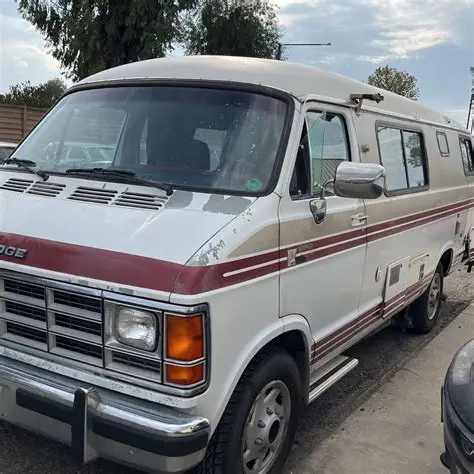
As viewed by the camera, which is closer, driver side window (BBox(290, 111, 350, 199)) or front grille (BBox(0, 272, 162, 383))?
front grille (BBox(0, 272, 162, 383))

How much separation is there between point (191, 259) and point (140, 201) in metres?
0.64

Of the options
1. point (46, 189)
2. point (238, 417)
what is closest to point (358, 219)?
point (238, 417)

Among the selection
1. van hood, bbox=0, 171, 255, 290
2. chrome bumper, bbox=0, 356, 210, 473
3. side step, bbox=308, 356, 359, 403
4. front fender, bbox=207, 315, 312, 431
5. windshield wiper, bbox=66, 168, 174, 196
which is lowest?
side step, bbox=308, 356, 359, 403

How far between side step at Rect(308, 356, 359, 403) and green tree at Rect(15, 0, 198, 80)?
1679cm

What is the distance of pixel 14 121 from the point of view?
21.7 m

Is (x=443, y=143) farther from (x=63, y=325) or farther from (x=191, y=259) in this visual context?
(x=63, y=325)

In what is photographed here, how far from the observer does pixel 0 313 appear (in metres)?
3.01

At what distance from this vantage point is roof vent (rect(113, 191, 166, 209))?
3.06 m

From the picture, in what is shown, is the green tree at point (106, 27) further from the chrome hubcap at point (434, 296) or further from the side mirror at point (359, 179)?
the side mirror at point (359, 179)

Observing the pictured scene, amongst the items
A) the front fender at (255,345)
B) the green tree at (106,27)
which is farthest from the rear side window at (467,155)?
the green tree at (106,27)

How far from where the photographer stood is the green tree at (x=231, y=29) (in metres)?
26.4

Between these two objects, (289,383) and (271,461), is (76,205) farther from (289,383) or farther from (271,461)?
(271,461)

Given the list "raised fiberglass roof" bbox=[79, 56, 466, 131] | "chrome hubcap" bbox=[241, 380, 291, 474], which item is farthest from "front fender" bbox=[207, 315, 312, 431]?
"raised fiberglass roof" bbox=[79, 56, 466, 131]

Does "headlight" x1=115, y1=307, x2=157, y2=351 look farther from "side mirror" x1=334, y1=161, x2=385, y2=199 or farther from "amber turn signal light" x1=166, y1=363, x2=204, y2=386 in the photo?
"side mirror" x1=334, y1=161, x2=385, y2=199
